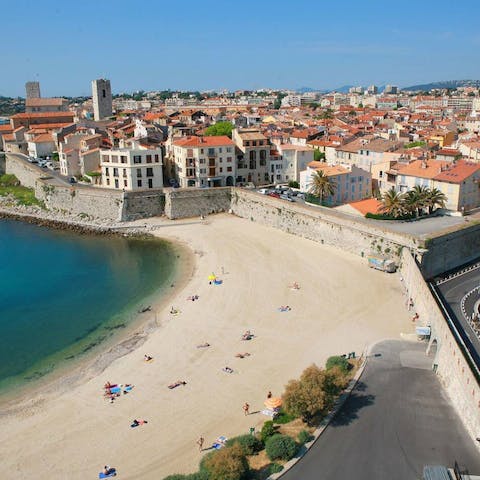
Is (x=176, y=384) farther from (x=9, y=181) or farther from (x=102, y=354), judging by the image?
(x=9, y=181)

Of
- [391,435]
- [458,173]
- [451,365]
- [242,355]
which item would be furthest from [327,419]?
[458,173]

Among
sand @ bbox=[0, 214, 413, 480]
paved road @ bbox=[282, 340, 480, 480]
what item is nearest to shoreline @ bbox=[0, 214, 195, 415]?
sand @ bbox=[0, 214, 413, 480]

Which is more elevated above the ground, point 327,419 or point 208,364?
point 327,419

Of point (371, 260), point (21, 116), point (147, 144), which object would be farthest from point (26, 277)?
point (21, 116)

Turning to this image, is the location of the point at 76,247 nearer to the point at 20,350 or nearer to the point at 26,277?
the point at 26,277

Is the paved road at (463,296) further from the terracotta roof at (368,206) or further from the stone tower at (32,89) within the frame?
the stone tower at (32,89)

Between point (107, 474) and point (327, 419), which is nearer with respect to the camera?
point (107, 474)
